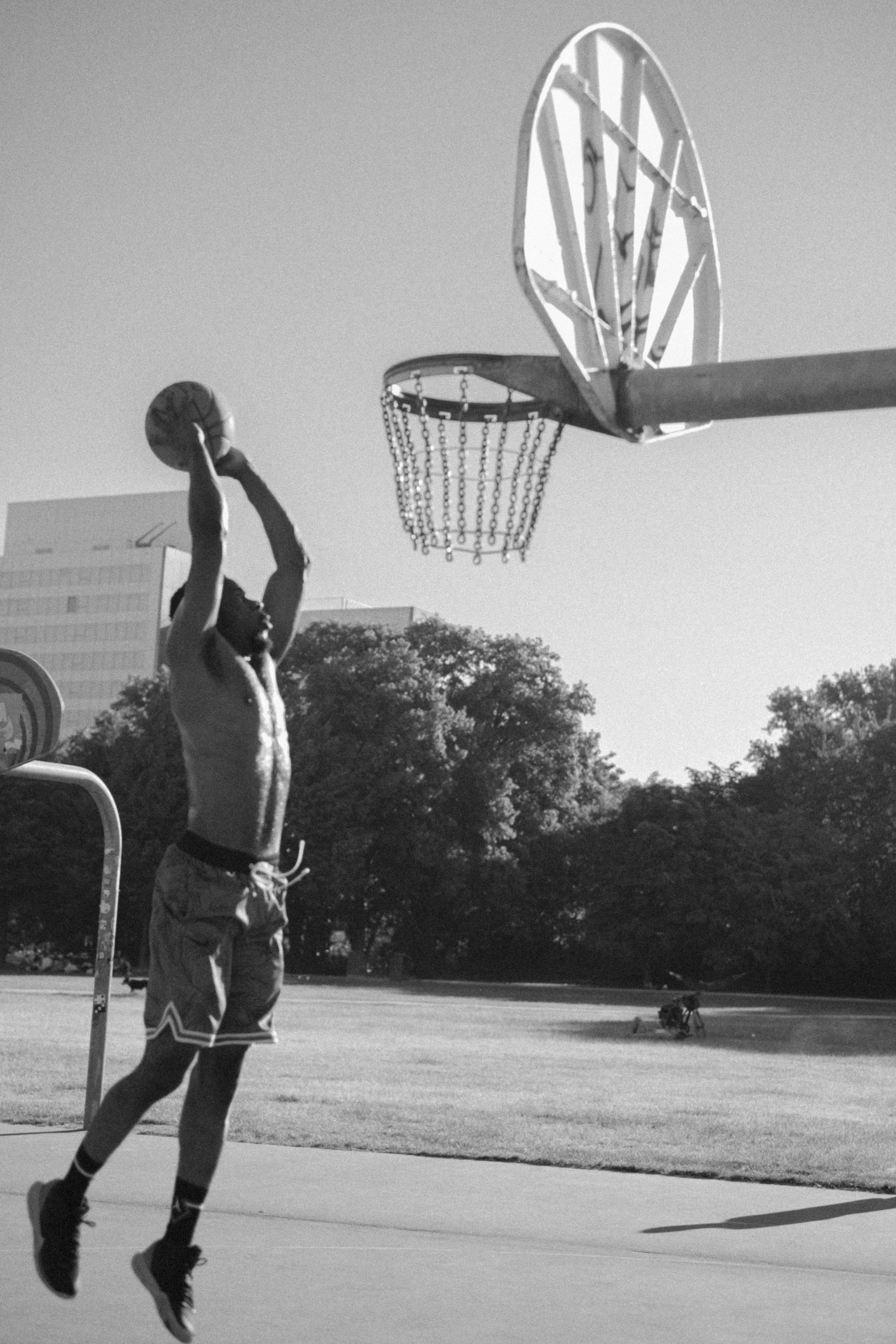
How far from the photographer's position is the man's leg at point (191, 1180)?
4.67 metres

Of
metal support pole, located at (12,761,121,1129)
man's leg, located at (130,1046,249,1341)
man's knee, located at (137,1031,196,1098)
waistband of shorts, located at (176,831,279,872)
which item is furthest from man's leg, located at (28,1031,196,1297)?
metal support pole, located at (12,761,121,1129)

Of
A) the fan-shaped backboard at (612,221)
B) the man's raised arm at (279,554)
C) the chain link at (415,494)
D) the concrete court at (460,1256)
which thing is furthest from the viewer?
the chain link at (415,494)

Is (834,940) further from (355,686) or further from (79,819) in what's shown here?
(79,819)

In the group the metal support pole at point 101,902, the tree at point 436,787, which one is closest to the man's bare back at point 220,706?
the metal support pole at point 101,902

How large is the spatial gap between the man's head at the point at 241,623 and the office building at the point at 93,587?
12527 cm

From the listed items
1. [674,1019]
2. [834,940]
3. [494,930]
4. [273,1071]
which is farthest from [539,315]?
[494,930]

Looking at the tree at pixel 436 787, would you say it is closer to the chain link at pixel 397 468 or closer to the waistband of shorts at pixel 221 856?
the chain link at pixel 397 468

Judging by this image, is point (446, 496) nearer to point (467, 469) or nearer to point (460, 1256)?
point (467, 469)

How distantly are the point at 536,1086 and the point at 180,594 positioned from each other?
15374 millimetres

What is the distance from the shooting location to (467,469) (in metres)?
7.12

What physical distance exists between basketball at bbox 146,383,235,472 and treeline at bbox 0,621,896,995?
177 ft

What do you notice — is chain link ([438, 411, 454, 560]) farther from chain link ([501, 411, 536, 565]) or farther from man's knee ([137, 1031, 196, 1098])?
man's knee ([137, 1031, 196, 1098])

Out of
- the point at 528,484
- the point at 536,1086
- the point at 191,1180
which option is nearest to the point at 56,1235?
the point at 191,1180

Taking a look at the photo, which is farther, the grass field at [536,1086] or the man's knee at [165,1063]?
the grass field at [536,1086]
